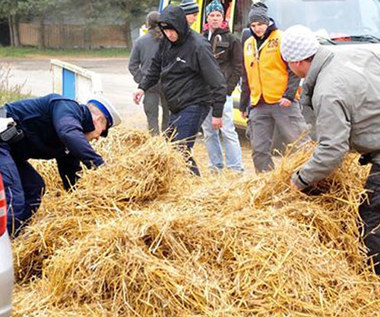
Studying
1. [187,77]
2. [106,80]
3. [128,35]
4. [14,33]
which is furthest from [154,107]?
[14,33]

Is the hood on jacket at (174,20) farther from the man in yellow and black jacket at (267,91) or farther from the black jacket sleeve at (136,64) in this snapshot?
the black jacket sleeve at (136,64)

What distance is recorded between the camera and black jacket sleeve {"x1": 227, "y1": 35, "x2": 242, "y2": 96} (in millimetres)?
8422

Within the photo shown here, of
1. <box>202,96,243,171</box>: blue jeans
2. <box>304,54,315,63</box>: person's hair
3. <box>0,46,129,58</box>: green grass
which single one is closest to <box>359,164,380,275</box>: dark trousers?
<box>304,54,315,63</box>: person's hair

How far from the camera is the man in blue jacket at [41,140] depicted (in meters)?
4.76

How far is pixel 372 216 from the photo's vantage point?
4645mm

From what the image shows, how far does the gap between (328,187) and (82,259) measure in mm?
1752

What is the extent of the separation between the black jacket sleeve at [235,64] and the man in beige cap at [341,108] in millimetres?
3667

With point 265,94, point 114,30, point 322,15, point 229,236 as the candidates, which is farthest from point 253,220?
point 114,30

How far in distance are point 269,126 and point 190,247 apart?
3.27 meters

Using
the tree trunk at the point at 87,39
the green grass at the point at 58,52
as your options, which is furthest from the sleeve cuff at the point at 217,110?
the tree trunk at the point at 87,39

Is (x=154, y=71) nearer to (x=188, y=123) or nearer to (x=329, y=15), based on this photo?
(x=188, y=123)

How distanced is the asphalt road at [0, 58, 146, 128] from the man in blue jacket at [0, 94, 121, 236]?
5207mm

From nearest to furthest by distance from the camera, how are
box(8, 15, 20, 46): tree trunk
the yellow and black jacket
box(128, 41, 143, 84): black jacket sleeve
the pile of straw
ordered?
the pile of straw → the yellow and black jacket → box(128, 41, 143, 84): black jacket sleeve → box(8, 15, 20, 46): tree trunk

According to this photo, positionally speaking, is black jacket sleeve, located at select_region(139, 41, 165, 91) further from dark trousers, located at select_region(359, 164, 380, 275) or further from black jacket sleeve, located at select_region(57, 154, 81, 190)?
dark trousers, located at select_region(359, 164, 380, 275)
